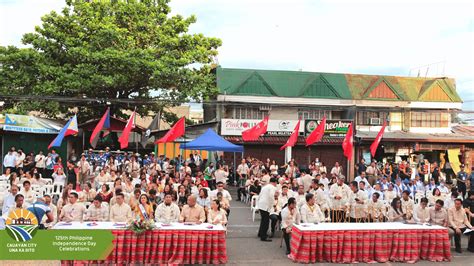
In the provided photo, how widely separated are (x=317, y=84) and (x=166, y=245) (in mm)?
23780

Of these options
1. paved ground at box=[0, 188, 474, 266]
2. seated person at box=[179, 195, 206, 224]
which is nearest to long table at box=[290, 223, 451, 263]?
paved ground at box=[0, 188, 474, 266]

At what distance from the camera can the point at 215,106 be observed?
30.4 m

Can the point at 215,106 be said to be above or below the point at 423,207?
above

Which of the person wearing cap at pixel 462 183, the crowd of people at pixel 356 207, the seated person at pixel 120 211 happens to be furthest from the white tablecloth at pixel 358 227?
the person wearing cap at pixel 462 183

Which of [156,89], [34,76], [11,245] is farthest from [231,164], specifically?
[11,245]

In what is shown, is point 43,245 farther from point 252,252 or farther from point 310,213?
point 310,213

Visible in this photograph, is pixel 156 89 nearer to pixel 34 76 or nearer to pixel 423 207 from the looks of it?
pixel 34 76

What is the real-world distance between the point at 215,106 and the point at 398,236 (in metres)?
21.4

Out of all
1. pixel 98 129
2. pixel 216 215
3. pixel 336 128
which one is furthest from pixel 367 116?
pixel 216 215

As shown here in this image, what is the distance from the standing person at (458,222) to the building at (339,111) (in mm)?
17755

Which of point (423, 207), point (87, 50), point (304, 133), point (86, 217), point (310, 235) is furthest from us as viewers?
point (304, 133)

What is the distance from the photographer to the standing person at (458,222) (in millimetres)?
11170

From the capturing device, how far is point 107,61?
2552 cm

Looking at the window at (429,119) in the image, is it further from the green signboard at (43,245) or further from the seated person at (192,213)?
the green signboard at (43,245)
